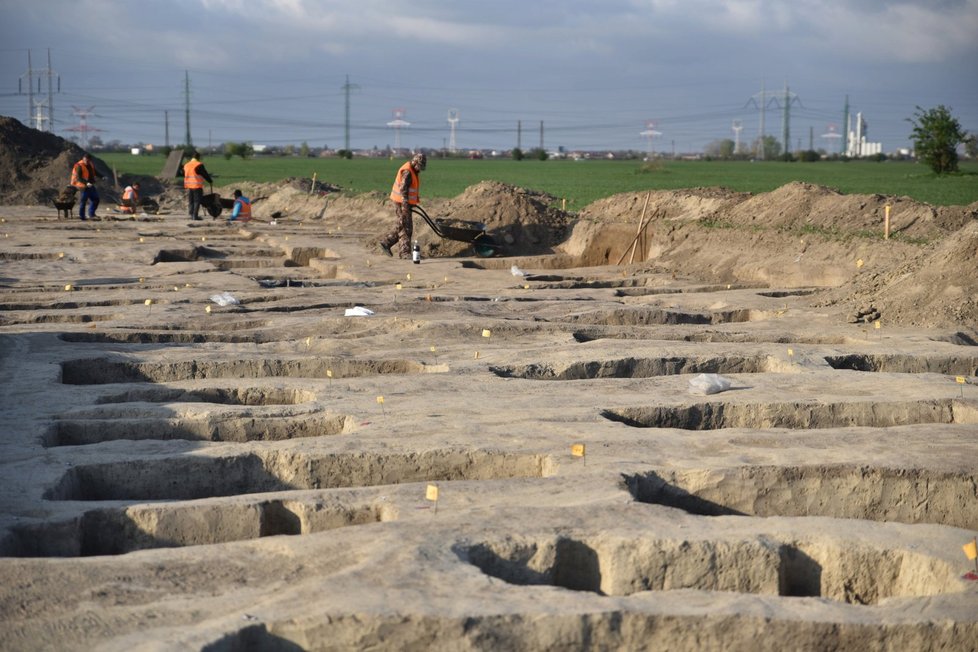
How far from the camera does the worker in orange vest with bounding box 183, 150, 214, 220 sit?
974 inches

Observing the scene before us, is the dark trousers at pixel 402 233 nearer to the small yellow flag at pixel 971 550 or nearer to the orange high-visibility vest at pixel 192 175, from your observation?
the orange high-visibility vest at pixel 192 175

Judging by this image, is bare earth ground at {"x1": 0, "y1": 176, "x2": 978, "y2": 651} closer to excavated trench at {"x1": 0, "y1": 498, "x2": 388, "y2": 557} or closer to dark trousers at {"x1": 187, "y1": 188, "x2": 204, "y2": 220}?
excavated trench at {"x1": 0, "y1": 498, "x2": 388, "y2": 557}

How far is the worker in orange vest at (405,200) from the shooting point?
712 inches

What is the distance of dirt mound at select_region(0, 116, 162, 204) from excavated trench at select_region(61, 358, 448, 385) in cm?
2620

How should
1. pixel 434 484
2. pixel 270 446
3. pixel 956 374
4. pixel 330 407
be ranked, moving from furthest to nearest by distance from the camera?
pixel 956 374 < pixel 330 407 < pixel 270 446 < pixel 434 484

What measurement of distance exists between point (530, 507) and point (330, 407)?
8.02 ft

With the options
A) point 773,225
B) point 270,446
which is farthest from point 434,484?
point 773,225

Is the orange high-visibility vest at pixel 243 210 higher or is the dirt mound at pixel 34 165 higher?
the dirt mound at pixel 34 165

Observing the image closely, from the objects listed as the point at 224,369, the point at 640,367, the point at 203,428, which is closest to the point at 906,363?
the point at 640,367

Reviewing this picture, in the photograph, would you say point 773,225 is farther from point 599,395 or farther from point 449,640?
point 449,640

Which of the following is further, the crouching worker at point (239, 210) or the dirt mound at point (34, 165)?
the dirt mound at point (34, 165)

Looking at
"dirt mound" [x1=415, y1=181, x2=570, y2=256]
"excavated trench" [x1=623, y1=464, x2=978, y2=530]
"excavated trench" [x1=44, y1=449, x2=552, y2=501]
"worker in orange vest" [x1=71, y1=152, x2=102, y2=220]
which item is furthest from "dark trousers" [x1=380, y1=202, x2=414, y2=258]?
"excavated trench" [x1=623, y1=464, x2=978, y2=530]

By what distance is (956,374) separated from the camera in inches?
367

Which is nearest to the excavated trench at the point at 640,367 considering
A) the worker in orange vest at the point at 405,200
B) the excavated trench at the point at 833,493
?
the excavated trench at the point at 833,493
